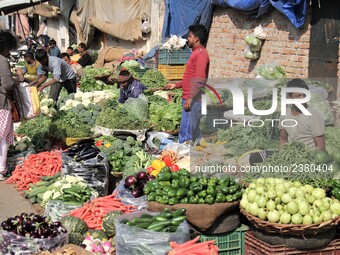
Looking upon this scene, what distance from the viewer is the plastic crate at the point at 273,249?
5207 millimetres

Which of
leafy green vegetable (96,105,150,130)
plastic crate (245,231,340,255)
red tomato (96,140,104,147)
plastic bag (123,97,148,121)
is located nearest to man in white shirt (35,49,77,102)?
leafy green vegetable (96,105,150,130)

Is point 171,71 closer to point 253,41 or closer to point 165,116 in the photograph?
point 253,41

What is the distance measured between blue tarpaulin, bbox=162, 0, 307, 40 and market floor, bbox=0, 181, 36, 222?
553 cm

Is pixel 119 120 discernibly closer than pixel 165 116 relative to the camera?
Yes

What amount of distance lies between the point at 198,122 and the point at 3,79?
3.02 m

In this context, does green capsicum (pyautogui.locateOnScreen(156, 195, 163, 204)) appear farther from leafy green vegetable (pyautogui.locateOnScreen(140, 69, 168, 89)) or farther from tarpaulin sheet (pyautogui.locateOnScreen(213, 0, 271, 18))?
leafy green vegetable (pyautogui.locateOnScreen(140, 69, 168, 89))

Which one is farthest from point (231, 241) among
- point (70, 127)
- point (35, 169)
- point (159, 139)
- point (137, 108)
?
point (70, 127)

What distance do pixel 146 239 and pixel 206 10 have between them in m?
10.1

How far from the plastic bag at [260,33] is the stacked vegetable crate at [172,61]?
11.0 feet

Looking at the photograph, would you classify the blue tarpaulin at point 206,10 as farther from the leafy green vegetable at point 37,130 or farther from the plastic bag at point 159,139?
the leafy green vegetable at point 37,130

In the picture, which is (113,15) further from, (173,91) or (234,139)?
(234,139)

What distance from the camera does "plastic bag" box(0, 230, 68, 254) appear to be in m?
5.12

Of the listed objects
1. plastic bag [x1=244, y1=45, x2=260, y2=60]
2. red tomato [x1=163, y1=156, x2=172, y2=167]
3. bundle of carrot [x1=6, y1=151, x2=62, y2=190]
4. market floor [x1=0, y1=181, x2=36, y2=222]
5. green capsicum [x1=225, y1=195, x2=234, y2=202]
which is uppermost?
plastic bag [x1=244, y1=45, x2=260, y2=60]

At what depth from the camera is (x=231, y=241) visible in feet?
18.3
